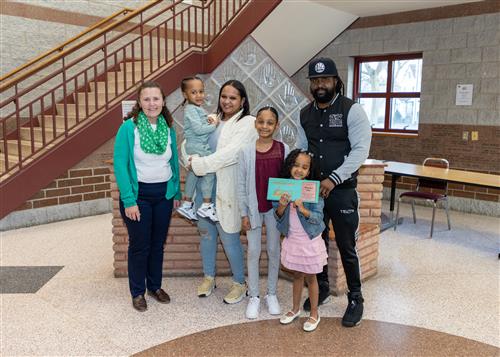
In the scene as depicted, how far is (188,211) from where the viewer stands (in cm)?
307

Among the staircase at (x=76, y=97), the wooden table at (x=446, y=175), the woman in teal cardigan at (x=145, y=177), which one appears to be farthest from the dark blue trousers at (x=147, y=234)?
the staircase at (x=76, y=97)

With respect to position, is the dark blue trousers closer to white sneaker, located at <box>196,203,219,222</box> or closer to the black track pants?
white sneaker, located at <box>196,203,219,222</box>

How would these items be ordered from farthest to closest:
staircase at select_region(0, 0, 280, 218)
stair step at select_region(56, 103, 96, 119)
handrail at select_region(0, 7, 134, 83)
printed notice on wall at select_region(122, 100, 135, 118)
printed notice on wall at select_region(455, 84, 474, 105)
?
printed notice on wall at select_region(455, 84, 474, 105), stair step at select_region(56, 103, 96, 119), handrail at select_region(0, 7, 134, 83), staircase at select_region(0, 0, 280, 218), printed notice on wall at select_region(122, 100, 135, 118)

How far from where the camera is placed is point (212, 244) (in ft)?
10.4

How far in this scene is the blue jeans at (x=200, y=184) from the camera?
296 cm

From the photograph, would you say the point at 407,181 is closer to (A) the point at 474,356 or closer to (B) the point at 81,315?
(A) the point at 474,356

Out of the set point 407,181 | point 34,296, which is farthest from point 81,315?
point 407,181

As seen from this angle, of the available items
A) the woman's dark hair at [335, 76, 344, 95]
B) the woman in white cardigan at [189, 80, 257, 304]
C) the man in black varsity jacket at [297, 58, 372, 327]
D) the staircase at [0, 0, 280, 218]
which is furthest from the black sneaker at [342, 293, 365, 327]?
the staircase at [0, 0, 280, 218]

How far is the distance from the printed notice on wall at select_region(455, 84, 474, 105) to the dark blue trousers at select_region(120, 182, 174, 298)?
16.0ft

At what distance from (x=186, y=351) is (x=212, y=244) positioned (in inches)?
33.7

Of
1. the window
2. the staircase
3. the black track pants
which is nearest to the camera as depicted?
the black track pants

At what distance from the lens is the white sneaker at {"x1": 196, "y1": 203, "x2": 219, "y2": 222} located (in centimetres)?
296

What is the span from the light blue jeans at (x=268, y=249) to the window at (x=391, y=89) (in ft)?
15.9

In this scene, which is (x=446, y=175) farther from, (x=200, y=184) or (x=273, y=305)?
(x=200, y=184)
